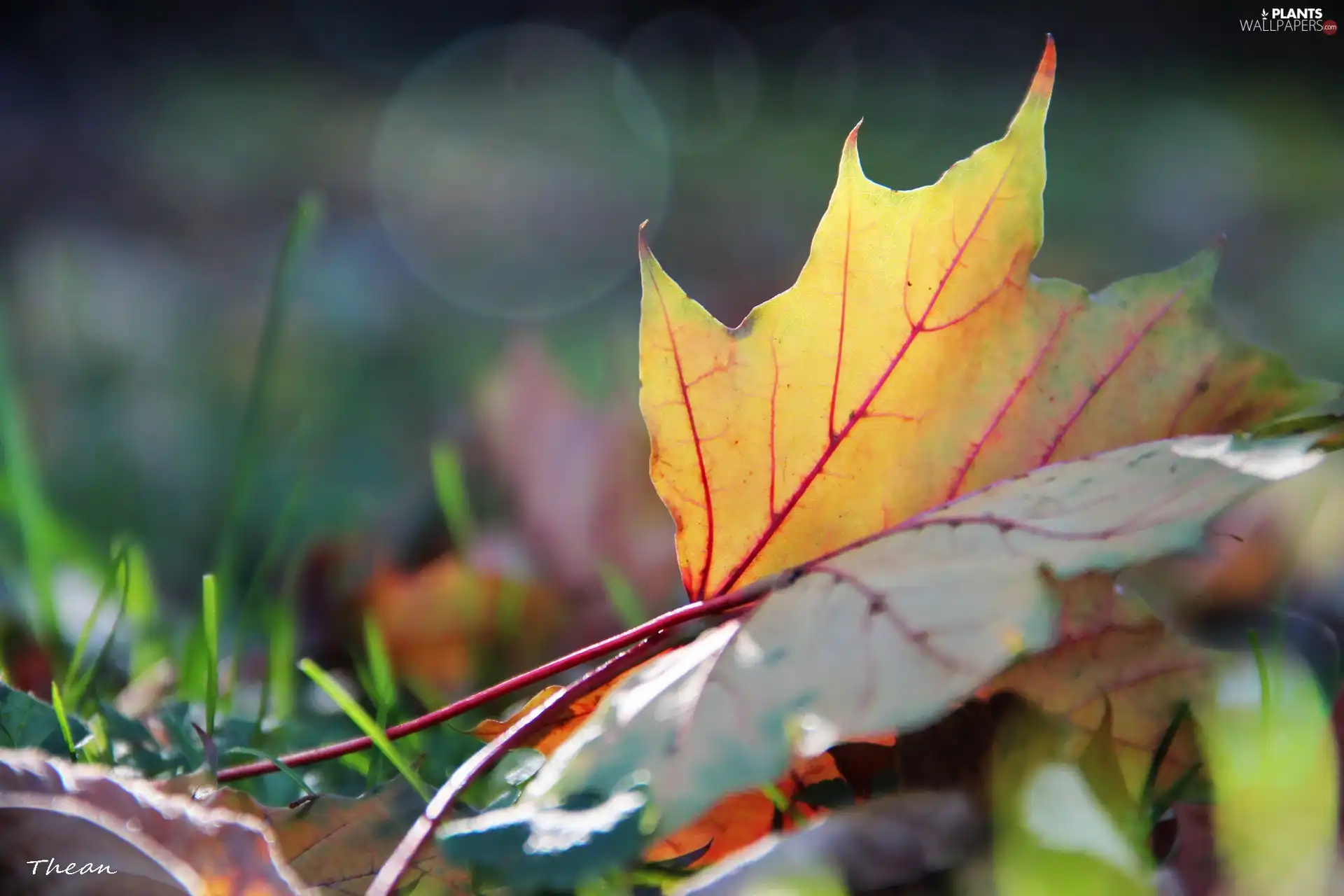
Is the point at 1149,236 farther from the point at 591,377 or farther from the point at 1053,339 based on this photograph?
the point at 1053,339

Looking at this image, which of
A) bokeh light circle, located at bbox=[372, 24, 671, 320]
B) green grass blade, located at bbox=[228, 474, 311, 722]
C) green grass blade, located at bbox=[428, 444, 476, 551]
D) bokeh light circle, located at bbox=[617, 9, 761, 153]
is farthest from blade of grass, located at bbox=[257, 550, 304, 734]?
bokeh light circle, located at bbox=[617, 9, 761, 153]

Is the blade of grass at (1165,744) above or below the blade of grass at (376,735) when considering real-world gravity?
below

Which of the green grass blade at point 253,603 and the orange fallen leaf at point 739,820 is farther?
the green grass blade at point 253,603

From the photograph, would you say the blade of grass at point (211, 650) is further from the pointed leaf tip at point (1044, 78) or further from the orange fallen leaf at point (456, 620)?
the pointed leaf tip at point (1044, 78)

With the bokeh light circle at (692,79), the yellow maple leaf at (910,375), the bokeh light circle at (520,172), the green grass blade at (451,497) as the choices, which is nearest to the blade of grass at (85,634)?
the green grass blade at (451,497)

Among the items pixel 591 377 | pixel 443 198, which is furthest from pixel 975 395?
pixel 443 198

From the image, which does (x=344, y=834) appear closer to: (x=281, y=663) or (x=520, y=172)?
(x=281, y=663)

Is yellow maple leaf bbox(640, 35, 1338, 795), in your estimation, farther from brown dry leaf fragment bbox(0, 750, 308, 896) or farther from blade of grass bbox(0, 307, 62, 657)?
blade of grass bbox(0, 307, 62, 657)
